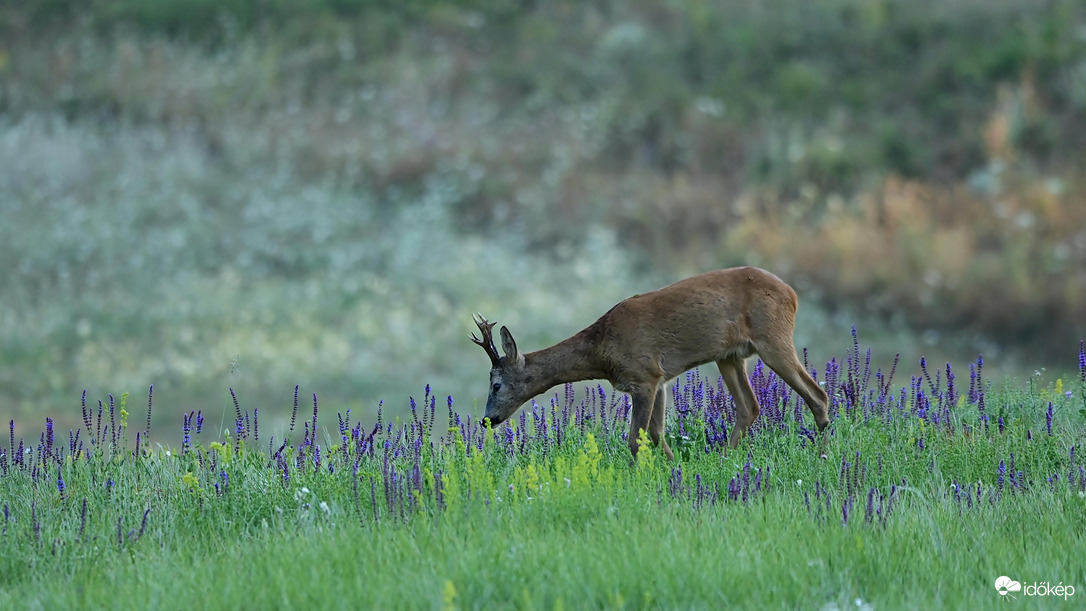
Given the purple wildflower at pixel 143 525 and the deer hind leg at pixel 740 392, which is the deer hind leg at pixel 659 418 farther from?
the purple wildflower at pixel 143 525

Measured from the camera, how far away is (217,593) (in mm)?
4762

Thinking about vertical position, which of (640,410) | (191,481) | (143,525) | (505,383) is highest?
(505,383)

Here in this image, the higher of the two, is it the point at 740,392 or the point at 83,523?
the point at 740,392

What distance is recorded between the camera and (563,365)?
7.57m

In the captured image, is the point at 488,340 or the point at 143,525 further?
the point at 488,340

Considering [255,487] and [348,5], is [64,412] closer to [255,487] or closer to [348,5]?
[255,487]

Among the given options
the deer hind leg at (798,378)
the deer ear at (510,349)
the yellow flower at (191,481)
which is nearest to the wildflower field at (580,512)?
the yellow flower at (191,481)

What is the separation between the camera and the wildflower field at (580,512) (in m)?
4.70

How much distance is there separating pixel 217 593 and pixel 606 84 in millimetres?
14198

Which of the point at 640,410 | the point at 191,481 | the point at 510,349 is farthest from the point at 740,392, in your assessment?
the point at 191,481

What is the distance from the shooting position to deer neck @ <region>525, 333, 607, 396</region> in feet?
24.8

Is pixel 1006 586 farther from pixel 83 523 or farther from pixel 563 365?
pixel 83 523

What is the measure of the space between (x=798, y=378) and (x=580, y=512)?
7.09ft

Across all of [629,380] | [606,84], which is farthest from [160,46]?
[629,380]
